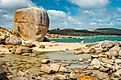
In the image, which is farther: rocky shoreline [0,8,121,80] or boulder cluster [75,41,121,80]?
rocky shoreline [0,8,121,80]

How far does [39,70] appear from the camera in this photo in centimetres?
2506

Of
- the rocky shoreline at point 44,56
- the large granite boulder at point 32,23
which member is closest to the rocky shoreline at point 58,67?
the rocky shoreline at point 44,56

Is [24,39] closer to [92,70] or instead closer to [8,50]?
[8,50]

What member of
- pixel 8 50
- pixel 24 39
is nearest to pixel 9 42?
pixel 8 50

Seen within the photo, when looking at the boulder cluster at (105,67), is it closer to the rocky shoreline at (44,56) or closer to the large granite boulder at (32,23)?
the rocky shoreline at (44,56)

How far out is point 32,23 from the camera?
59.1 m

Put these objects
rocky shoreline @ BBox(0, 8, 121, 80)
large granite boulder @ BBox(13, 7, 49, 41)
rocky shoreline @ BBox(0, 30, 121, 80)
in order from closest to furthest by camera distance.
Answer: rocky shoreline @ BBox(0, 30, 121, 80) → rocky shoreline @ BBox(0, 8, 121, 80) → large granite boulder @ BBox(13, 7, 49, 41)

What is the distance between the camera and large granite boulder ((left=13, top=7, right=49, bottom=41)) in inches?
2312

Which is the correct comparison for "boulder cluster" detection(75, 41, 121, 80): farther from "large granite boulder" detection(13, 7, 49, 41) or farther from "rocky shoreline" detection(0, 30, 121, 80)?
"large granite boulder" detection(13, 7, 49, 41)

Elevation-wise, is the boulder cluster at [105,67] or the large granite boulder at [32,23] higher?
the large granite boulder at [32,23]

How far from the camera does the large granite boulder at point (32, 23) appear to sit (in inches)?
2312

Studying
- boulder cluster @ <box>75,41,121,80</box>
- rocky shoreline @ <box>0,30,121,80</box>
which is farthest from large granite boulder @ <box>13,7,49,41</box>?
boulder cluster @ <box>75,41,121,80</box>

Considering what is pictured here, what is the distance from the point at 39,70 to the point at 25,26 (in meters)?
35.4

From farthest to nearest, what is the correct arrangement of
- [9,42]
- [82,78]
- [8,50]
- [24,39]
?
[24,39]
[9,42]
[8,50]
[82,78]
